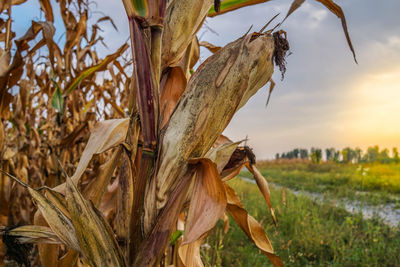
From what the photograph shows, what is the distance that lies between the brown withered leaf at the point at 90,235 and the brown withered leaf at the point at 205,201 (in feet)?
0.49

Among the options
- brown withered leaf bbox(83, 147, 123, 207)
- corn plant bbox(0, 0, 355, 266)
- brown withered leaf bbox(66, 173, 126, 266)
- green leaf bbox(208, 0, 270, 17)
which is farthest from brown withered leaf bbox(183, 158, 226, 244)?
green leaf bbox(208, 0, 270, 17)

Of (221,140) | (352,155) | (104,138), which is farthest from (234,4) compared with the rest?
(352,155)

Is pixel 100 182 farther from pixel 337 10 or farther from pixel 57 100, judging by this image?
pixel 57 100

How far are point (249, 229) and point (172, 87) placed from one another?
1.15 ft

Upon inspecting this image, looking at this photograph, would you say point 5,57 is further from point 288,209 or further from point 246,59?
point 288,209

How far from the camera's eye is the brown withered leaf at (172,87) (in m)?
0.60

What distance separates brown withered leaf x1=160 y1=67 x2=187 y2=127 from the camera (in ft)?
1.96

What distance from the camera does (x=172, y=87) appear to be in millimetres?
615

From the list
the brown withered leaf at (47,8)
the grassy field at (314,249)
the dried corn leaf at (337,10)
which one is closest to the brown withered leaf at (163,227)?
the dried corn leaf at (337,10)

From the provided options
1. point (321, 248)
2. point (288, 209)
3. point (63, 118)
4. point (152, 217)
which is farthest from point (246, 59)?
point (288, 209)

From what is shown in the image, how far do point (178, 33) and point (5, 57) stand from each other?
75 centimetres

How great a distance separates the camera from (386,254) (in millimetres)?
1984

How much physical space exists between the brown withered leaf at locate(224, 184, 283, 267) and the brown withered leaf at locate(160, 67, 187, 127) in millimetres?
241

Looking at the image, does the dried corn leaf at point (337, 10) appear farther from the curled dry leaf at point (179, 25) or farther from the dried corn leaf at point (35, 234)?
the dried corn leaf at point (35, 234)
